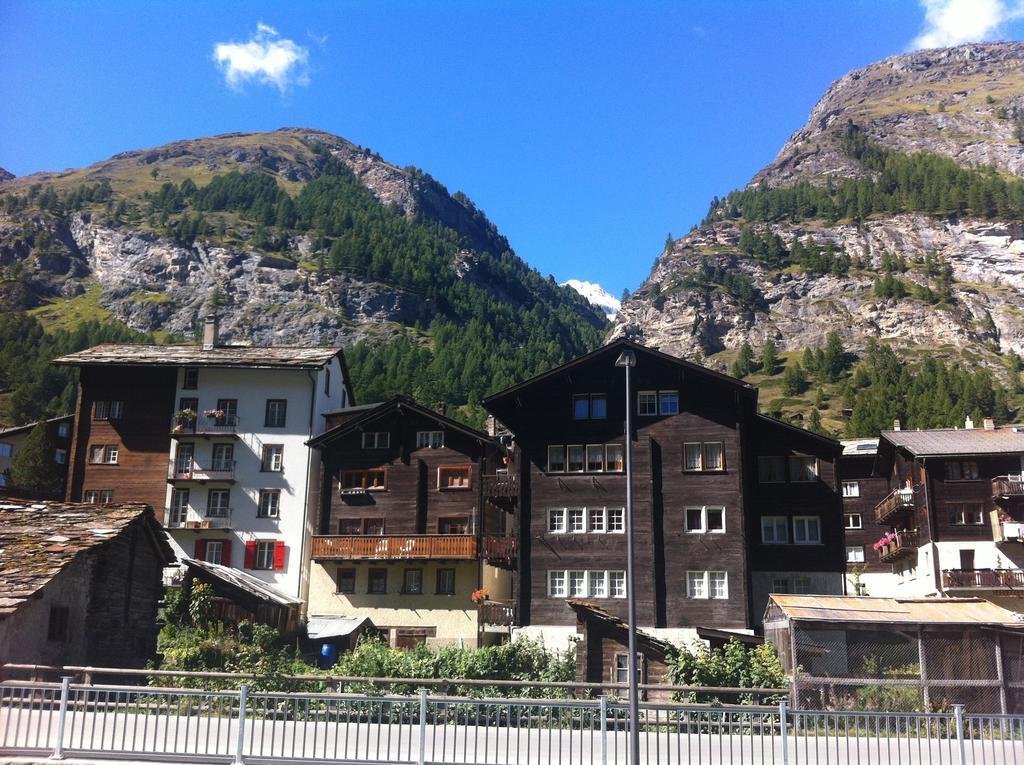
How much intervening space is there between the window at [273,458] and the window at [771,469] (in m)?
27.9

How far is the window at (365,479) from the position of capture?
174 feet

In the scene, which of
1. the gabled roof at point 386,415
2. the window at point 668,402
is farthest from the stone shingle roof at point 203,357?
the window at point 668,402

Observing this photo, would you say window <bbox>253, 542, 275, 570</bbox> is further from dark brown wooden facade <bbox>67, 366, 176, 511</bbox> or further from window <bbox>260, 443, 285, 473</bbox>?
dark brown wooden facade <bbox>67, 366, 176, 511</bbox>

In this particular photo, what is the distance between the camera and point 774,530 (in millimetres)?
48344

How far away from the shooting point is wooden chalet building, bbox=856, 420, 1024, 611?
2151 inches

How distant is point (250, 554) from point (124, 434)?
484 inches

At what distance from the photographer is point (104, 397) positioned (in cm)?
5975

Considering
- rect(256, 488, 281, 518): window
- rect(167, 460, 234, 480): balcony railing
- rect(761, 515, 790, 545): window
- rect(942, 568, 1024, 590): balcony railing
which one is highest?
rect(167, 460, 234, 480): balcony railing

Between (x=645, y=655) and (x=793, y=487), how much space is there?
51.1ft

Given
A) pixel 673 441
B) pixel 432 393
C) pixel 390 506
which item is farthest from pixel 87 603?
pixel 432 393

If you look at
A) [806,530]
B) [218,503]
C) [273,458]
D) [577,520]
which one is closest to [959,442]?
[806,530]

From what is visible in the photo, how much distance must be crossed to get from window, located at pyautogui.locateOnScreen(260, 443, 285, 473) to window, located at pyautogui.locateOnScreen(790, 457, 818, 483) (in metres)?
29.6

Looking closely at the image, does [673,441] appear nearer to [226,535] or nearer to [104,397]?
[226,535]

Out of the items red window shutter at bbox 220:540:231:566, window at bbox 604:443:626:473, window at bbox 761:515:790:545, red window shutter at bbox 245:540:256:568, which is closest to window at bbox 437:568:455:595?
window at bbox 604:443:626:473
